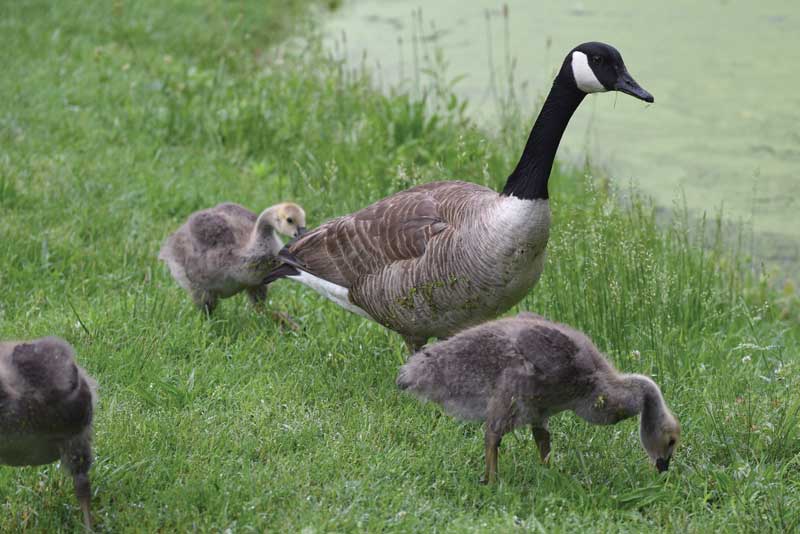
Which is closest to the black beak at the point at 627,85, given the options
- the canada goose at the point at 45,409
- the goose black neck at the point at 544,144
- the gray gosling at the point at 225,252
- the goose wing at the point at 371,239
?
the goose black neck at the point at 544,144

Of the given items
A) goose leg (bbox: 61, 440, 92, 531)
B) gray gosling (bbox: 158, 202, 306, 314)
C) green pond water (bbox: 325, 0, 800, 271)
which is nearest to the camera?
goose leg (bbox: 61, 440, 92, 531)

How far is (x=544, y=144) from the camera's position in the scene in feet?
17.7

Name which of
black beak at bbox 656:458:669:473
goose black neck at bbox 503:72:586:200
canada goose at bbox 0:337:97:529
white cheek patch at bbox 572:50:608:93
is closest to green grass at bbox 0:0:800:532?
black beak at bbox 656:458:669:473

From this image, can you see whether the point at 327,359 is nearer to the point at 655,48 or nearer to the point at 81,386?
the point at 81,386

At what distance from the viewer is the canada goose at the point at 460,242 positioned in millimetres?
5246

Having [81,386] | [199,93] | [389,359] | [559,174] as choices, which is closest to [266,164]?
[199,93]

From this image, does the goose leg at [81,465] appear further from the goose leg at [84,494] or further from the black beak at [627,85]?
the black beak at [627,85]

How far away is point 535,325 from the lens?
15.3ft

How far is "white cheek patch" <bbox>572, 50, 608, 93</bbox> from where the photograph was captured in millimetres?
5273

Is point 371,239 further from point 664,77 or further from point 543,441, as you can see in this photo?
point 664,77

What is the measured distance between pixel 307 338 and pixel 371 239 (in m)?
0.81

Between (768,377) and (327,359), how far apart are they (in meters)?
2.59

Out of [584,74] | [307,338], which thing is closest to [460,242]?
[584,74]

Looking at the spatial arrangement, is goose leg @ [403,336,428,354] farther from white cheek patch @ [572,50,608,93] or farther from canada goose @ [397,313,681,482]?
white cheek patch @ [572,50,608,93]
